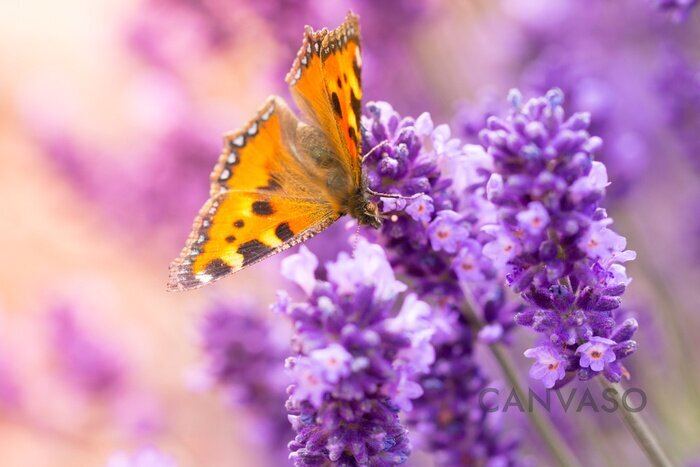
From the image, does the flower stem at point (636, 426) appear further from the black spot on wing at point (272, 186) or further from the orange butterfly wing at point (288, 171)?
the black spot on wing at point (272, 186)

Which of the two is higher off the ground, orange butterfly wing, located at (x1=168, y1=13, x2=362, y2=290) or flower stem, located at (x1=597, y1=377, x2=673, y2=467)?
orange butterfly wing, located at (x1=168, y1=13, x2=362, y2=290)

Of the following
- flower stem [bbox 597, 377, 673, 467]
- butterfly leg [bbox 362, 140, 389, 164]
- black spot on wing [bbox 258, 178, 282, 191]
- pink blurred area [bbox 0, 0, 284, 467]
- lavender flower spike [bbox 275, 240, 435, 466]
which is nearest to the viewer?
lavender flower spike [bbox 275, 240, 435, 466]

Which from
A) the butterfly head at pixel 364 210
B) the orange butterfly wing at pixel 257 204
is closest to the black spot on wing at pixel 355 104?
the butterfly head at pixel 364 210

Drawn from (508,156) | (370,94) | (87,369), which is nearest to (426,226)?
(508,156)

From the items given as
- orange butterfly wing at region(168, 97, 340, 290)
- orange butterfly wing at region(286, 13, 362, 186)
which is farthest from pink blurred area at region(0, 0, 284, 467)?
orange butterfly wing at region(286, 13, 362, 186)

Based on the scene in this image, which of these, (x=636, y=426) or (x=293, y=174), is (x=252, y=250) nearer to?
(x=293, y=174)

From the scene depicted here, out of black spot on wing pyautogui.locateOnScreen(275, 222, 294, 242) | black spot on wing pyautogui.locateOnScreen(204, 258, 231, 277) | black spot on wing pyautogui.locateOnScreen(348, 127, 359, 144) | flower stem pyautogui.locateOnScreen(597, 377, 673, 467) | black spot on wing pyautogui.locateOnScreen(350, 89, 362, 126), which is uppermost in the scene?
black spot on wing pyautogui.locateOnScreen(350, 89, 362, 126)

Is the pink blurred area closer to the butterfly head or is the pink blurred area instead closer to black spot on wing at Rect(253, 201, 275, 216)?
black spot on wing at Rect(253, 201, 275, 216)
